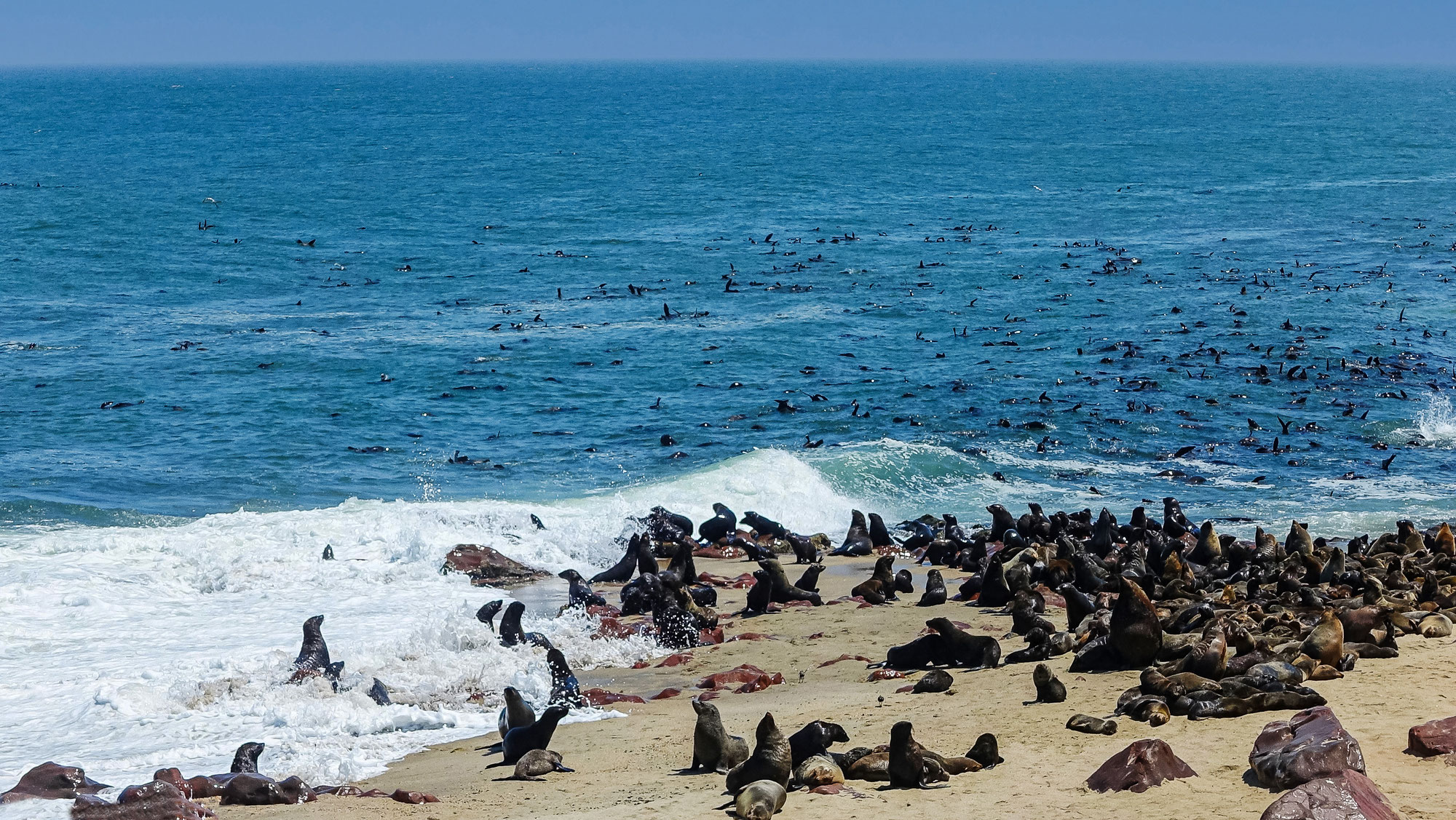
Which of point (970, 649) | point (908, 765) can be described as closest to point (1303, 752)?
point (908, 765)

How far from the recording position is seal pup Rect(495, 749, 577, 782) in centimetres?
1133

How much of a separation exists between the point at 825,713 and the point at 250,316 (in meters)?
32.9

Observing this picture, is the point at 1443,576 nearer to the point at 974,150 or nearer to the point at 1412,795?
the point at 1412,795

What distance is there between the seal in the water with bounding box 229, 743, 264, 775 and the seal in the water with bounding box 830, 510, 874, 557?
11.3 meters

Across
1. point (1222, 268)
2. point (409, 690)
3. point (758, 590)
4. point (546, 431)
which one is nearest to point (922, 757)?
point (409, 690)

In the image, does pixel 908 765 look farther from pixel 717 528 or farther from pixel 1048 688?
pixel 717 528

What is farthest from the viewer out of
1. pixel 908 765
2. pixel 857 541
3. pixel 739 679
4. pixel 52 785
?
pixel 857 541

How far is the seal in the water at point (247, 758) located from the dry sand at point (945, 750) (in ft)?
2.70

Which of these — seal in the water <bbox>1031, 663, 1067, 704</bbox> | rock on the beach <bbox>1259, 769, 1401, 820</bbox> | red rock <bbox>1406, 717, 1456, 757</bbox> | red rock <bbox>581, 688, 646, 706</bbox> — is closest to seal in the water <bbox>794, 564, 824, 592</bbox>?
red rock <bbox>581, 688, 646, 706</bbox>

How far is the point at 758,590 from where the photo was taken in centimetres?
1741

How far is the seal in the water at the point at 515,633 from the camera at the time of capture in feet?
50.6

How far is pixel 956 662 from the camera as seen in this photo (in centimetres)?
1354

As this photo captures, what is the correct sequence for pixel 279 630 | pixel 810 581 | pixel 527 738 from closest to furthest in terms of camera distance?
pixel 527 738, pixel 279 630, pixel 810 581

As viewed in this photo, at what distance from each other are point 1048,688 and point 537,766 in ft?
14.7
